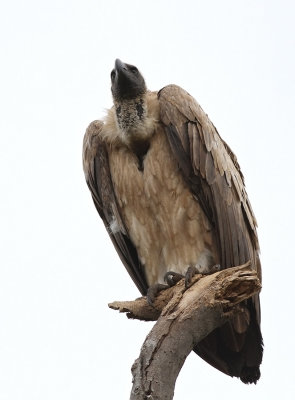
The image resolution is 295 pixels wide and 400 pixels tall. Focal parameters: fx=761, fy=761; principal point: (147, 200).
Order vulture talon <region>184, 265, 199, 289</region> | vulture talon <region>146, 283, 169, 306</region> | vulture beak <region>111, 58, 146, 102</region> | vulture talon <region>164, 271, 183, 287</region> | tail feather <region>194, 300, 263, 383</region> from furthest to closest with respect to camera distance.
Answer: vulture beak <region>111, 58, 146, 102</region>, tail feather <region>194, 300, 263, 383</region>, vulture talon <region>164, 271, 183, 287</region>, vulture talon <region>146, 283, 169, 306</region>, vulture talon <region>184, 265, 199, 289</region>

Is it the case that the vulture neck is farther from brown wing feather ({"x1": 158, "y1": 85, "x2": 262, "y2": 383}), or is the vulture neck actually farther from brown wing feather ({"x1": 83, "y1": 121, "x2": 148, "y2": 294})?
brown wing feather ({"x1": 83, "y1": 121, "x2": 148, "y2": 294})

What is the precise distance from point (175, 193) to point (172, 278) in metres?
0.92

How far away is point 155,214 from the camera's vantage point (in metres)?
7.86

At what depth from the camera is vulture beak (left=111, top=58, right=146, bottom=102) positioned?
Result: 805 cm

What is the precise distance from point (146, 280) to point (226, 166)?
5.14 ft

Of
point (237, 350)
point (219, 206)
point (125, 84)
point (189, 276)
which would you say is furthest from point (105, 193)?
point (237, 350)

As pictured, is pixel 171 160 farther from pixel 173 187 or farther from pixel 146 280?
pixel 146 280

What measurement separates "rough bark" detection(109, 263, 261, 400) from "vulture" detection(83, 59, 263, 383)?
46.7 inches

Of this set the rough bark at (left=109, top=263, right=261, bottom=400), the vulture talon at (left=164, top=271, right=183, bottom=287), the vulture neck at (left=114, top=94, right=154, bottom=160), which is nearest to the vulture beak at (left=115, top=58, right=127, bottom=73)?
the vulture neck at (left=114, top=94, right=154, bottom=160)

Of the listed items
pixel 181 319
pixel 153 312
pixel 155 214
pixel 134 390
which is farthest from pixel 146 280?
pixel 134 390

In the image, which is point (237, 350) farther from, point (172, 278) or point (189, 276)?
point (189, 276)

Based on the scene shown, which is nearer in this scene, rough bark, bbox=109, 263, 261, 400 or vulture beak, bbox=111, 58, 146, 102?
rough bark, bbox=109, 263, 261, 400

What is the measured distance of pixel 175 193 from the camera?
7695 mm

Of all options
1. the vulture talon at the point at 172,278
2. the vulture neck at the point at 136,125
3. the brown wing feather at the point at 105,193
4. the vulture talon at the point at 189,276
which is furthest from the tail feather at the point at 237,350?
the vulture neck at the point at 136,125
